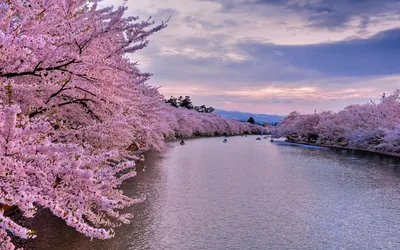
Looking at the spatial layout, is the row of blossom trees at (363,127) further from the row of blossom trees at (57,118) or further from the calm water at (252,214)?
the row of blossom trees at (57,118)

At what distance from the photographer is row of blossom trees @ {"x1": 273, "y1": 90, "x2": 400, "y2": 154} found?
45.0 meters

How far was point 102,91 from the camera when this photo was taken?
34.6ft

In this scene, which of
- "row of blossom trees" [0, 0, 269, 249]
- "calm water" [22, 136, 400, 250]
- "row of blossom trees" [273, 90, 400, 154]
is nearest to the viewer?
"row of blossom trees" [0, 0, 269, 249]

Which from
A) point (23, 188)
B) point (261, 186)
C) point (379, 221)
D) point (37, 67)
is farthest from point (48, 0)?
point (261, 186)

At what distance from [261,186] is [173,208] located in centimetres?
796

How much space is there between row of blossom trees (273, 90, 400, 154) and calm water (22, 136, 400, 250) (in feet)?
63.0

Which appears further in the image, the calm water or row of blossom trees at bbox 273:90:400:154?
row of blossom trees at bbox 273:90:400:154

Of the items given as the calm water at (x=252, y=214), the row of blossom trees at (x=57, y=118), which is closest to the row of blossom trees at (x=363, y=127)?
the calm water at (x=252, y=214)

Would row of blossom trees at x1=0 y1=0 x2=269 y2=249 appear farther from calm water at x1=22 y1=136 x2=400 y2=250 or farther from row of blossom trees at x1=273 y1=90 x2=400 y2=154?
A: row of blossom trees at x1=273 y1=90 x2=400 y2=154

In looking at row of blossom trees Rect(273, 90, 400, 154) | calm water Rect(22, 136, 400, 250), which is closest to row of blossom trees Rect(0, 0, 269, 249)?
calm water Rect(22, 136, 400, 250)

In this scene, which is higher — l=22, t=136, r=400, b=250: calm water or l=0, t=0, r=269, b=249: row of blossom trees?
l=0, t=0, r=269, b=249: row of blossom trees

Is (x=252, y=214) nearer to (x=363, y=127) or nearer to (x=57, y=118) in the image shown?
(x=57, y=118)

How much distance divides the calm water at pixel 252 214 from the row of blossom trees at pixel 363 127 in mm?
19214

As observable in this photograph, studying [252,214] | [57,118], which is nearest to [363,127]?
[252,214]
